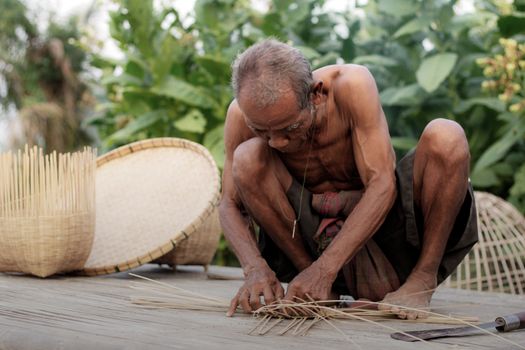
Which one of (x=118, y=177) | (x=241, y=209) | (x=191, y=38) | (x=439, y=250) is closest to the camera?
(x=439, y=250)

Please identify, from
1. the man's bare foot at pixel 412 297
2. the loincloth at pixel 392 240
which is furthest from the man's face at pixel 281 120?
the man's bare foot at pixel 412 297

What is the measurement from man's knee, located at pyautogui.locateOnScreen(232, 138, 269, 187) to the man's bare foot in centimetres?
54

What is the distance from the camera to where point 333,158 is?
2367 mm

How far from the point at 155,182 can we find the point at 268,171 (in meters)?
1.28

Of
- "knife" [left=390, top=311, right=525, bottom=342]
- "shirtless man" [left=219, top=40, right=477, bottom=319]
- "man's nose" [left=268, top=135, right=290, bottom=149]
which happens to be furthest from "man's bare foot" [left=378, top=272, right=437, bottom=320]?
"man's nose" [left=268, top=135, right=290, bottom=149]

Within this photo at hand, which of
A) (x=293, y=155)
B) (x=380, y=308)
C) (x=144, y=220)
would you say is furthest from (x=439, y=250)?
(x=144, y=220)

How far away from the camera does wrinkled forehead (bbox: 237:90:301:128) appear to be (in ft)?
6.64

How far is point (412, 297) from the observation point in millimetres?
2227

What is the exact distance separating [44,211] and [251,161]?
3.46 ft

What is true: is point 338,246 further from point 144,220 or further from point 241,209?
point 144,220

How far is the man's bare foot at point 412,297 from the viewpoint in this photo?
6.88ft

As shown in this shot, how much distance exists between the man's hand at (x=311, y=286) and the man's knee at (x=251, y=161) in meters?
0.39

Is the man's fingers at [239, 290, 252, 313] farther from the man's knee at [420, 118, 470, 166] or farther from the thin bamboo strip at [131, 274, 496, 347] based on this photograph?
the man's knee at [420, 118, 470, 166]

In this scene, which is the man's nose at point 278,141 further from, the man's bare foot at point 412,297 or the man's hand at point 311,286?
the man's bare foot at point 412,297
